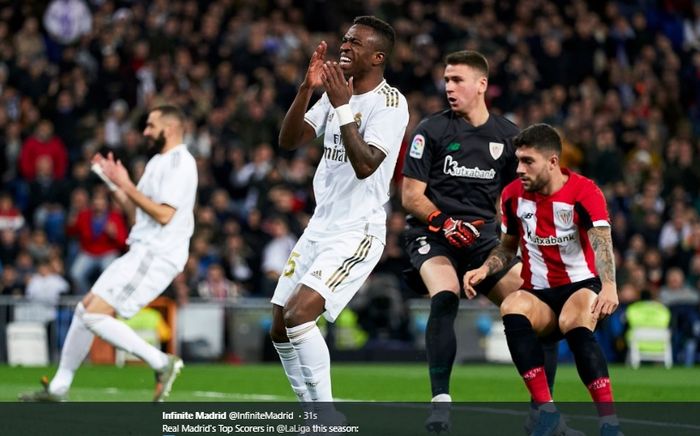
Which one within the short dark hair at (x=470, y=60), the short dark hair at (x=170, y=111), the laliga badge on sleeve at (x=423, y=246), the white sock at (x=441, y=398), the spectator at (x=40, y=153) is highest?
the spectator at (x=40, y=153)

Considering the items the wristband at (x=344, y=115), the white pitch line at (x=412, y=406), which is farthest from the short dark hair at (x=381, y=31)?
the white pitch line at (x=412, y=406)

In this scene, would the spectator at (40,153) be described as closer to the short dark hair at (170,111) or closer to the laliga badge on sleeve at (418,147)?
the short dark hair at (170,111)

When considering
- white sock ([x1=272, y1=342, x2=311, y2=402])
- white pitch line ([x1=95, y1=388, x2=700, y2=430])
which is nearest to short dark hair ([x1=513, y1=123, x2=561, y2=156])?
white sock ([x1=272, y1=342, x2=311, y2=402])

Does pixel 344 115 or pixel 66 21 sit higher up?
pixel 66 21

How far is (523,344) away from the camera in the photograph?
840 cm

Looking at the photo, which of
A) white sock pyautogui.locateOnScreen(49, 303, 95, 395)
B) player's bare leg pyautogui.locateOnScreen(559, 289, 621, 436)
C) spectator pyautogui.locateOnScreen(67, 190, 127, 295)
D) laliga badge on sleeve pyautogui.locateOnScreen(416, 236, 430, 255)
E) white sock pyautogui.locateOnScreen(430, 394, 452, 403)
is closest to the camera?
player's bare leg pyautogui.locateOnScreen(559, 289, 621, 436)

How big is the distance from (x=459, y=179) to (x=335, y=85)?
1.95 metres

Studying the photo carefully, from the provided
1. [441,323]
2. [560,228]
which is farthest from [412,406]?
[560,228]

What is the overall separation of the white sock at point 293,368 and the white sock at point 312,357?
0.19 meters

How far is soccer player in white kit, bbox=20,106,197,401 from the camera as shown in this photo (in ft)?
37.4

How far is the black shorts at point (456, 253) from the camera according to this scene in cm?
977

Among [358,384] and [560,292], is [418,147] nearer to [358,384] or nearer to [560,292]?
[560,292]

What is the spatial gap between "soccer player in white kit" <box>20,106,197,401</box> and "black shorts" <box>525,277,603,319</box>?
3794mm

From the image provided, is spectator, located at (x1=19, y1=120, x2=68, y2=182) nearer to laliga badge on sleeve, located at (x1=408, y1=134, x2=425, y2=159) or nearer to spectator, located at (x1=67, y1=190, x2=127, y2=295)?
spectator, located at (x1=67, y1=190, x2=127, y2=295)
